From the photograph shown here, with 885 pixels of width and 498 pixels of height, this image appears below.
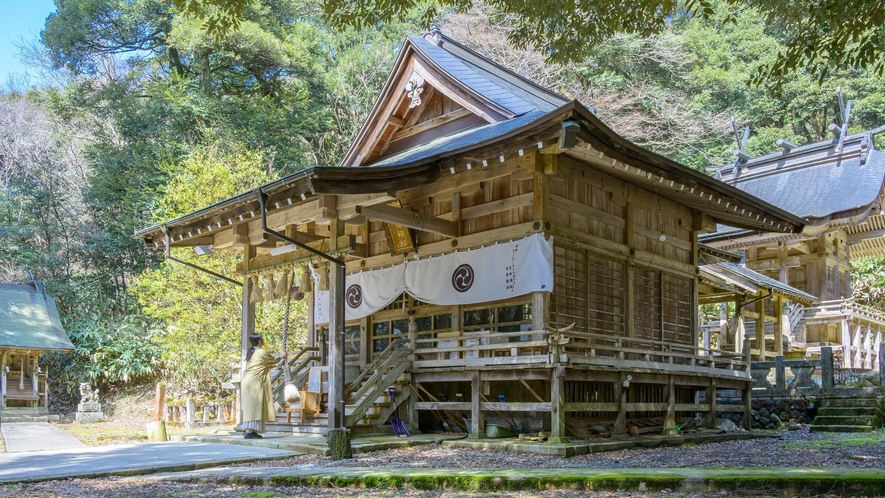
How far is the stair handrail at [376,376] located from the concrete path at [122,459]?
199 cm

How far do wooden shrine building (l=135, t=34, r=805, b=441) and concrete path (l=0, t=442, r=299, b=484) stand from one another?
1647mm

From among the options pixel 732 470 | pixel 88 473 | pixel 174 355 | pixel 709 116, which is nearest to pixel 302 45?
pixel 174 355

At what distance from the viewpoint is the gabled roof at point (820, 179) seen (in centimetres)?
2669

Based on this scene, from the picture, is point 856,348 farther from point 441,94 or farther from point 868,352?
point 441,94

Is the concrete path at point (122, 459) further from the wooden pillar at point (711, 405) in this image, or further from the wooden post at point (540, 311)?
the wooden pillar at point (711, 405)

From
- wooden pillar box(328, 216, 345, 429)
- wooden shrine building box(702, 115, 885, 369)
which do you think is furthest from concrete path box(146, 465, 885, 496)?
wooden shrine building box(702, 115, 885, 369)

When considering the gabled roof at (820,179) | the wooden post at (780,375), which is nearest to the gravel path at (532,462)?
the wooden post at (780,375)

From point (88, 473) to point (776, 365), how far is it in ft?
52.1

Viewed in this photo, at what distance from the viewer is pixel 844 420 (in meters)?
16.4

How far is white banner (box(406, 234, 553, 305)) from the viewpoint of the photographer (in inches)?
508

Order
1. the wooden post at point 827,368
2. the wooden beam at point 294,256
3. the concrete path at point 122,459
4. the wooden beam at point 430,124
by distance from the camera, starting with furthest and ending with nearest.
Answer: the wooden post at point 827,368, the wooden beam at point 430,124, the wooden beam at point 294,256, the concrete path at point 122,459

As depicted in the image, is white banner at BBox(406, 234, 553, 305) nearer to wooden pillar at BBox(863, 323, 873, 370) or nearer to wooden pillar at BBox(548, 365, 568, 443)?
wooden pillar at BBox(548, 365, 568, 443)

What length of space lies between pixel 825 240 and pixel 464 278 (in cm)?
1967

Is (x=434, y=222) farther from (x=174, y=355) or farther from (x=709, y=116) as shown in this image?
(x=709, y=116)
